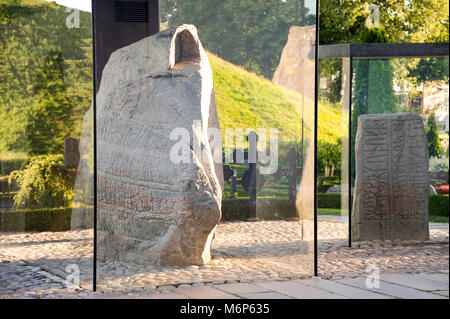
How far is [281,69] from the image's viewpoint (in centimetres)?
671

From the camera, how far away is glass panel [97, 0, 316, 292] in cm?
628

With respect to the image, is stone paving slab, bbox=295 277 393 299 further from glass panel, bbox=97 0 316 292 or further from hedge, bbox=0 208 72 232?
hedge, bbox=0 208 72 232

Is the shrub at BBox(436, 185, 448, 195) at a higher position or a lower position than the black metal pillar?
lower

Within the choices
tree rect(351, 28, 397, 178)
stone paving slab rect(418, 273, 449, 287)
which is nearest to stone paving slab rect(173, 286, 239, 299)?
stone paving slab rect(418, 273, 449, 287)

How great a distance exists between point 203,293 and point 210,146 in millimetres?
1701

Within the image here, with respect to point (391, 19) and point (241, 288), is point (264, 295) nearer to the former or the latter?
point (241, 288)

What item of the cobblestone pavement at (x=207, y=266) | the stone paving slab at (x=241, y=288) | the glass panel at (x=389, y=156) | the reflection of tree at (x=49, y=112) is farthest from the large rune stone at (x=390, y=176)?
the reflection of tree at (x=49, y=112)

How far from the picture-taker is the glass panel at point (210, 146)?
20.6 feet

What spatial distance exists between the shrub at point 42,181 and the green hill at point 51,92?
0.15 metres

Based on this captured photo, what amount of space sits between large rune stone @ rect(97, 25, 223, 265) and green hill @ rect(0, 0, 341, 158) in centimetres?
33

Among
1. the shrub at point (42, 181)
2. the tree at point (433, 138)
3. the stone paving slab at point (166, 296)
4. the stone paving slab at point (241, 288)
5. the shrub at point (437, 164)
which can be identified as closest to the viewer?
the stone paving slab at point (166, 296)

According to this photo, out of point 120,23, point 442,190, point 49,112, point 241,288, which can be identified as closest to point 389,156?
point 442,190

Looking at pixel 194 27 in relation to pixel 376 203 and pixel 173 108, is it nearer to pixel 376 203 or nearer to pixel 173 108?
pixel 173 108

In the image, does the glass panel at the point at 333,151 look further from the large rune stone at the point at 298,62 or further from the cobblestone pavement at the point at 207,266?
the large rune stone at the point at 298,62
